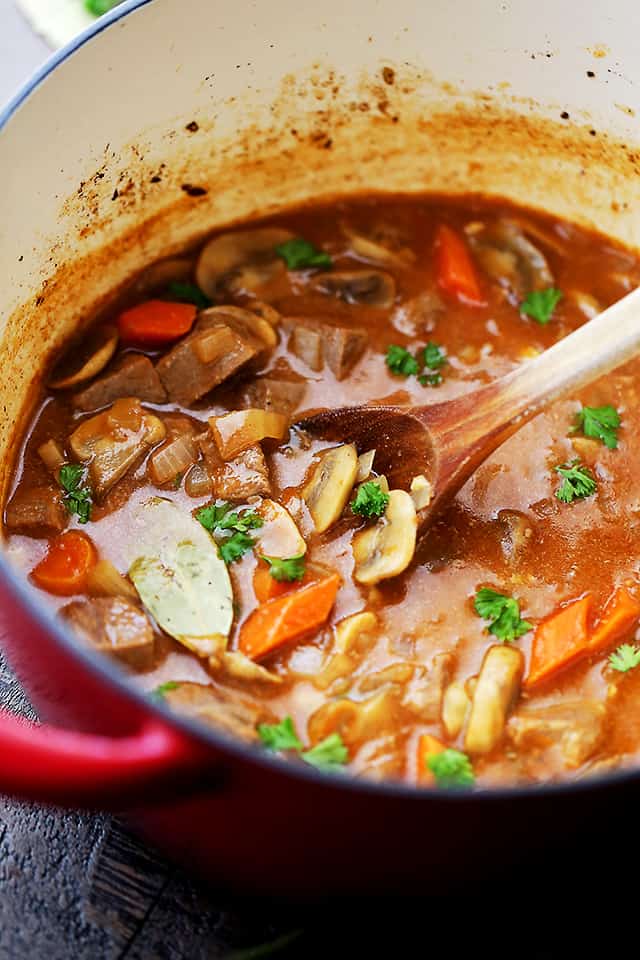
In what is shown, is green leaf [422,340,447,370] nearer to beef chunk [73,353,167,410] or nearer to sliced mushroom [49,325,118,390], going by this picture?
beef chunk [73,353,167,410]

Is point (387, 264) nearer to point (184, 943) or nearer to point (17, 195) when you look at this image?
point (17, 195)

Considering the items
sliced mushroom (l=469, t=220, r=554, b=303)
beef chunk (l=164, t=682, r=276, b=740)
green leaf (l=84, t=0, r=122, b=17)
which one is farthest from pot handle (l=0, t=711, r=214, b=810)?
green leaf (l=84, t=0, r=122, b=17)

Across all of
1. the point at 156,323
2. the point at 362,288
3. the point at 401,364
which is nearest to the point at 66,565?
the point at 156,323

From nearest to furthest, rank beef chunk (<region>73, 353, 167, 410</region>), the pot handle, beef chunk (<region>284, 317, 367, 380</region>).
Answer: the pot handle, beef chunk (<region>73, 353, 167, 410</region>), beef chunk (<region>284, 317, 367, 380</region>)

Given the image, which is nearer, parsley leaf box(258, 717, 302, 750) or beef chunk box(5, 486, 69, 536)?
parsley leaf box(258, 717, 302, 750)

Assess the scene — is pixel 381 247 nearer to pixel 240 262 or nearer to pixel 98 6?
pixel 240 262

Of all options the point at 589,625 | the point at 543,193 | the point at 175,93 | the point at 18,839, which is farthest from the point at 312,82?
the point at 18,839
